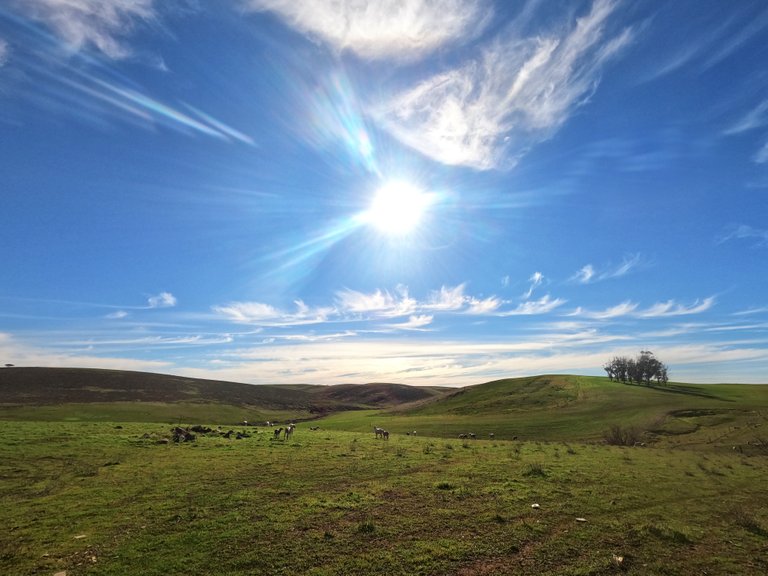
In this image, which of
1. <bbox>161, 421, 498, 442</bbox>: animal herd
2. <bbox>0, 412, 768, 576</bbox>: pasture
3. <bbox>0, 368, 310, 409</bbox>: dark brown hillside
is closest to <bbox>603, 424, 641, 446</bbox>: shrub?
<bbox>161, 421, 498, 442</bbox>: animal herd

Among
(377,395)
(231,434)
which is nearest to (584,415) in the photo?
(231,434)

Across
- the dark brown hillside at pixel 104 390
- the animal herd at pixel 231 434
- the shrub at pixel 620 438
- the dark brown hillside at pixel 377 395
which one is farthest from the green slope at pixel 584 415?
the dark brown hillside at pixel 377 395

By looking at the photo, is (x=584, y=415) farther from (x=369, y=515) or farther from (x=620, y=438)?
(x=369, y=515)

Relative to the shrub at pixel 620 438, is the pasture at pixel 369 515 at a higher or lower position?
higher

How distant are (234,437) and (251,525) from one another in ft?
102

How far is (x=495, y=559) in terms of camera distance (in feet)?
41.8

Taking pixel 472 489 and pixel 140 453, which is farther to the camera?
pixel 140 453

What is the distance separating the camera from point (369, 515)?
16469 millimetres

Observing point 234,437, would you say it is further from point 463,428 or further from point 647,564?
point 647,564

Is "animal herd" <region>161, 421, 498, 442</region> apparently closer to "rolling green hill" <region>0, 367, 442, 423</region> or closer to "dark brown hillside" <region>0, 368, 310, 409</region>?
"rolling green hill" <region>0, 367, 442, 423</region>

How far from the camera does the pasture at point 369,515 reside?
41.1ft

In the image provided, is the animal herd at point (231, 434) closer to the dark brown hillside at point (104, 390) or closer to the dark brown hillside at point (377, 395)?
the dark brown hillside at point (104, 390)

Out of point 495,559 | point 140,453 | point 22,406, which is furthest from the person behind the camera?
point 22,406

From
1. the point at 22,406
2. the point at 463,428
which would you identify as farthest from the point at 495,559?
the point at 22,406
